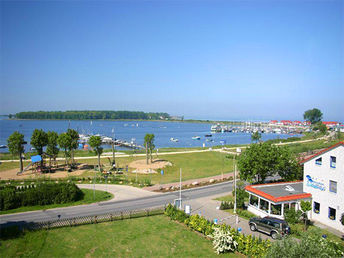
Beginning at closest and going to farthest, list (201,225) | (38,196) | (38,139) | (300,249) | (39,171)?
(300,249) → (201,225) → (38,196) → (39,171) → (38,139)

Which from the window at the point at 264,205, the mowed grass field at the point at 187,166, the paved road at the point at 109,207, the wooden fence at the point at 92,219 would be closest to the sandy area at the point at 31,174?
the mowed grass field at the point at 187,166

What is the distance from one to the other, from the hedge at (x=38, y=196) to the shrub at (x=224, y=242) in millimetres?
19706

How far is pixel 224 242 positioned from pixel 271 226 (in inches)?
210

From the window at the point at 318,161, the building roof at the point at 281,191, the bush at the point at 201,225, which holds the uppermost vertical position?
the window at the point at 318,161

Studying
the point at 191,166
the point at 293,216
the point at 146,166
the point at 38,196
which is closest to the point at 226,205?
the point at 293,216

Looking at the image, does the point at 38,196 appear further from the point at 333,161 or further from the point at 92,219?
the point at 333,161

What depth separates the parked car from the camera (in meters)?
22.0

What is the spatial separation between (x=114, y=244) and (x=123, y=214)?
6292mm

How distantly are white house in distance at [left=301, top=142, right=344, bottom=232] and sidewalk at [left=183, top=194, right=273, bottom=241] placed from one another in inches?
290

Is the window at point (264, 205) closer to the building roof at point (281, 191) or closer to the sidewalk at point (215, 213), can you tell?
the building roof at point (281, 191)

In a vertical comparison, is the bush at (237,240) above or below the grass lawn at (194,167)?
above

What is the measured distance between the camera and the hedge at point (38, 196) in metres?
29.4

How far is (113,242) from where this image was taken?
21266mm

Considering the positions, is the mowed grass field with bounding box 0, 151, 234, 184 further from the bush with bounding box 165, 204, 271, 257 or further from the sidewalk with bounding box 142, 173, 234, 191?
the bush with bounding box 165, 204, 271, 257
